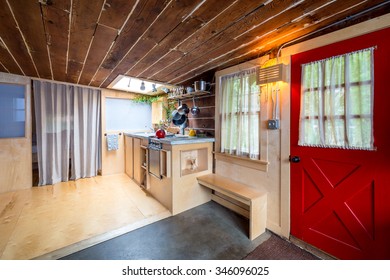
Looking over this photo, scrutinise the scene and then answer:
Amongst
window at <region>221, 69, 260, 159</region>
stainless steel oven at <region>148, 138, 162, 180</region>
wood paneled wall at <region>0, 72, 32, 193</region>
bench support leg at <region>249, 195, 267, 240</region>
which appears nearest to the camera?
bench support leg at <region>249, 195, 267, 240</region>

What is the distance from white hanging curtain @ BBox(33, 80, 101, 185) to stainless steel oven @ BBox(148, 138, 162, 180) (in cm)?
174

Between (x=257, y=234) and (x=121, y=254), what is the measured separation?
1399 mm

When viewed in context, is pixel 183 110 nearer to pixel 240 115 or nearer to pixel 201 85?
pixel 201 85

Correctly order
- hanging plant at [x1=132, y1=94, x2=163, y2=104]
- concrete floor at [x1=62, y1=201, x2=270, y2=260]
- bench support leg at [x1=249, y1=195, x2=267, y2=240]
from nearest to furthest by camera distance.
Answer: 1. concrete floor at [x1=62, y1=201, x2=270, y2=260]
2. bench support leg at [x1=249, y1=195, x2=267, y2=240]
3. hanging plant at [x1=132, y1=94, x2=163, y2=104]

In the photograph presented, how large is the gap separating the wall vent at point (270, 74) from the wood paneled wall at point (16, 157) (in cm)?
378

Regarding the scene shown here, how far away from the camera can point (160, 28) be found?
1479 millimetres

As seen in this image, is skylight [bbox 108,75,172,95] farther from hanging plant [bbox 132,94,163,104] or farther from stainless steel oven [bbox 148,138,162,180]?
stainless steel oven [bbox 148,138,162,180]

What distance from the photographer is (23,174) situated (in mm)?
3080

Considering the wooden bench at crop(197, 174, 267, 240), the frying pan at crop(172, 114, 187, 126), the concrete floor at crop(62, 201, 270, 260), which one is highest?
the frying pan at crop(172, 114, 187, 126)

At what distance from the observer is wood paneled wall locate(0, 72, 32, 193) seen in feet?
9.62

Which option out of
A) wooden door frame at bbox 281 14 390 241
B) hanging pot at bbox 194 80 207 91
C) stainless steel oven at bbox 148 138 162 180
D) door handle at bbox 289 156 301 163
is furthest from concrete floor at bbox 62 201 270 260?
hanging pot at bbox 194 80 207 91

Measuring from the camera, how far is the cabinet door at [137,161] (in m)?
3.32

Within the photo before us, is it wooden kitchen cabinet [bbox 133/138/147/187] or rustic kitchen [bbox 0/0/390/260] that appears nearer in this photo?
rustic kitchen [bbox 0/0/390/260]
